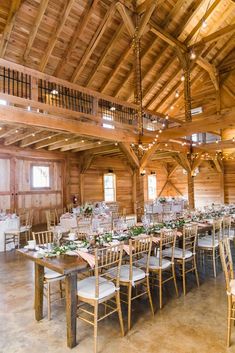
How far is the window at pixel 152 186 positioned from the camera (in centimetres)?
1573

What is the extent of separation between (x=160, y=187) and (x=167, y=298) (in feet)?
42.6

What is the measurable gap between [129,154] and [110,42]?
414cm

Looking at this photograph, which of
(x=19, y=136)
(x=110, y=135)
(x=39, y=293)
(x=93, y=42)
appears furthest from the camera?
(x=93, y=42)

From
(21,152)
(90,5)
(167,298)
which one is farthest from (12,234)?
(90,5)

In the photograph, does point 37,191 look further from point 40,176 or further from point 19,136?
point 19,136

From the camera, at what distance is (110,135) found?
7.47 meters

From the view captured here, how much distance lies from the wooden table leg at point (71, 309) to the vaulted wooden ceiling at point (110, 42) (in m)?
5.46

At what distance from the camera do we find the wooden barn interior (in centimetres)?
293

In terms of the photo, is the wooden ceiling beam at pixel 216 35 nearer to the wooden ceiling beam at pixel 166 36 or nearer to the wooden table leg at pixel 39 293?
the wooden ceiling beam at pixel 166 36

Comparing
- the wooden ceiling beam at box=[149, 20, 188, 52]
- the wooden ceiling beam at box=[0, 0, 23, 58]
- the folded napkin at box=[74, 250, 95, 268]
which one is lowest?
the folded napkin at box=[74, 250, 95, 268]

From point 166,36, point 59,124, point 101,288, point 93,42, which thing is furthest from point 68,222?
point 166,36

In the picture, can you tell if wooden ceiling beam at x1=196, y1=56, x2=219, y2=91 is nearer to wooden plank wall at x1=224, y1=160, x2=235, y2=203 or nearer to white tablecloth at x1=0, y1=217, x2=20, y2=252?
wooden plank wall at x1=224, y1=160, x2=235, y2=203

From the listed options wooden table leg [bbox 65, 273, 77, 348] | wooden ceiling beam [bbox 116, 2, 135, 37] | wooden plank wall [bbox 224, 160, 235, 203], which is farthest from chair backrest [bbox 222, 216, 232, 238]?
wooden plank wall [bbox 224, 160, 235, 203]

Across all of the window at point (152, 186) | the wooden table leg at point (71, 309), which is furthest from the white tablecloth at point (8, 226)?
the window at point (152, 186)
